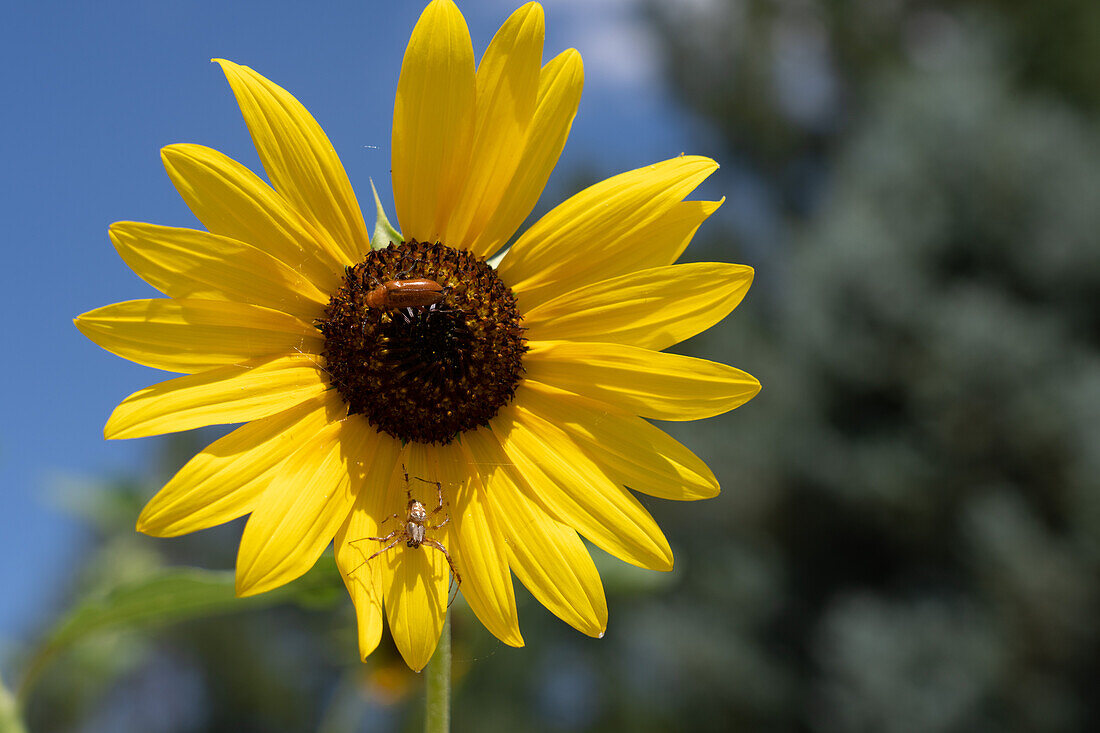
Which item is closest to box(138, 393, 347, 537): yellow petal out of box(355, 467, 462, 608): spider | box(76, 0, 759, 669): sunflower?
box(76, 0, 759, 669): sunflower

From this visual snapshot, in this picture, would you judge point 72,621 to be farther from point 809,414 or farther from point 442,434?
point 809,414

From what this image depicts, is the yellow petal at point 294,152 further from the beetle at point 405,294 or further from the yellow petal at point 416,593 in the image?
the yellow petal at point 416,593

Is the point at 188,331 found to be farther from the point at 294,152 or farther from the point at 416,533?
the point at 416,533

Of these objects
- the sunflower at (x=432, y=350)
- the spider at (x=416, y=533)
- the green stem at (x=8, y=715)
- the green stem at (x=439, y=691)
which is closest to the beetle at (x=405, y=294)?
the sunflower at (x=432, y=350)

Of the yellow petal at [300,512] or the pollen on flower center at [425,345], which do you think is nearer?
the yellow petal at [300,512]

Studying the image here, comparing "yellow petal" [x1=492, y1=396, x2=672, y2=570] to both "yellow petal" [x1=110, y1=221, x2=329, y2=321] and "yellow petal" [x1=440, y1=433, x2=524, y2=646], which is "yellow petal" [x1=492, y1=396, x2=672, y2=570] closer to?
"yellow petal" [x1=440, y1=433, x2=524, y2=646]

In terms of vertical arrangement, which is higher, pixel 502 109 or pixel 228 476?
pixel 502 109

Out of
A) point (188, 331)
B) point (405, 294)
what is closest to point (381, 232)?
point (405, 294)
